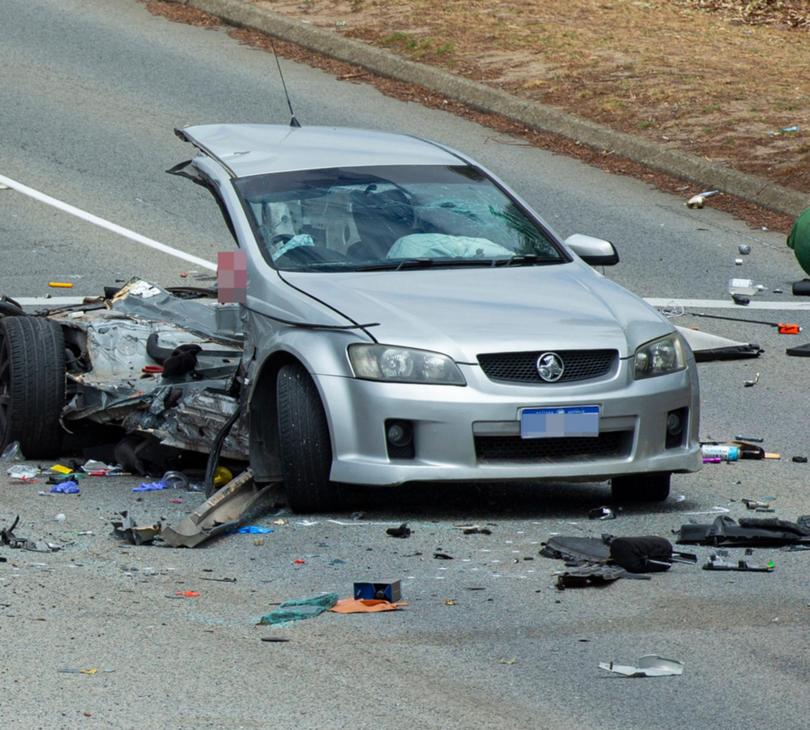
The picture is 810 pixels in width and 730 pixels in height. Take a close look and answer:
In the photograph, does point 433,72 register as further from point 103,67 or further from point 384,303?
point 384,303

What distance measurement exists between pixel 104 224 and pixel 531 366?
766cm

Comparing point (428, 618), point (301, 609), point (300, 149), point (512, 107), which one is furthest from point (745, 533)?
point (512, 107)

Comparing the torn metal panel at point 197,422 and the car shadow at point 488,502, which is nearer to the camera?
the car shadow at point 488,502

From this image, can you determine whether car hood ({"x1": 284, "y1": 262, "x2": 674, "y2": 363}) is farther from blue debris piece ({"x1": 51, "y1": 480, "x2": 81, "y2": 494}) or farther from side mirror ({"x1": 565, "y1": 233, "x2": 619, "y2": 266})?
blue debris piece ({"x1": 51, "y1": 480, "x2": 81, "y2": 494})

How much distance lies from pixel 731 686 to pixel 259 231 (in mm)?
3897

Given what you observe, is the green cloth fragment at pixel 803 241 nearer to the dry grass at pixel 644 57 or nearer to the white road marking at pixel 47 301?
the white road marking at pixel 47 301

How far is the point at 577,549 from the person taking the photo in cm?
727

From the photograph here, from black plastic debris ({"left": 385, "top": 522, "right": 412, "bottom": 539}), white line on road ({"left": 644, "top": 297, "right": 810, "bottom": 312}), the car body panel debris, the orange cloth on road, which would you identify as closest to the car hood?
black plastic debris ({"left": 385, "top": 522, "right": 412, "bottom": 539})

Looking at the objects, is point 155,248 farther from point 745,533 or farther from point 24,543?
point 745,533

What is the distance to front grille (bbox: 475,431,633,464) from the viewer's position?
25.4 feet

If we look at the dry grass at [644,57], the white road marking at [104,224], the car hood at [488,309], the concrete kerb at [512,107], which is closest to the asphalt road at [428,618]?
the car hood at [488,309]

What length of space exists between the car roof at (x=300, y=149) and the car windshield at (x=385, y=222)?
9cm

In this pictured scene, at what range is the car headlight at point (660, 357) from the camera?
799cm

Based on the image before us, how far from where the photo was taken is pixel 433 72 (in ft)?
63.7
